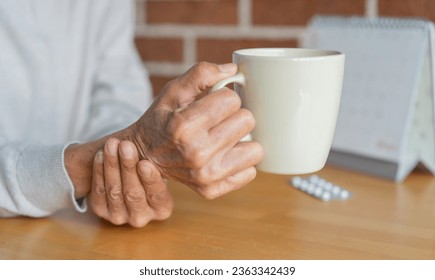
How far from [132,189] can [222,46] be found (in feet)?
2.34

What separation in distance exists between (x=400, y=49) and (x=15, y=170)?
54 cm

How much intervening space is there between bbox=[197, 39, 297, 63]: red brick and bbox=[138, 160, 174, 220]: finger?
0.64 meters

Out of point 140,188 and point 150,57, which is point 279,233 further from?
point 150,57

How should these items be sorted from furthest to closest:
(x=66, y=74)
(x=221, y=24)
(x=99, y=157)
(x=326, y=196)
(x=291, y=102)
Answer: (x=221, y=24) → (x=66, y=74) → (x=326, y=196) → (x=99, y=157) → (x=291, y=102)

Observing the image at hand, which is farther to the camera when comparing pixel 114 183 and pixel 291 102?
pixel 114 183

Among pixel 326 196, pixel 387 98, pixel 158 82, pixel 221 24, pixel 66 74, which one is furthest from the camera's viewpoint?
pixel 158 82

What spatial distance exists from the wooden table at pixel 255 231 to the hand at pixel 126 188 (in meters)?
0.02

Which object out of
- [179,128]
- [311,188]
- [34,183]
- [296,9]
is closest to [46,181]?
[34,183]

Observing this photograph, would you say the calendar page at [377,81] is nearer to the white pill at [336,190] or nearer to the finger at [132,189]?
the white pill at [336,190]

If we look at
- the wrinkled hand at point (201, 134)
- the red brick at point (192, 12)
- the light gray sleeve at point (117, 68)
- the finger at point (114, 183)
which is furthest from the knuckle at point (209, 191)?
the red brick at point (192, 12)

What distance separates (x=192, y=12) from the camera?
1426mm

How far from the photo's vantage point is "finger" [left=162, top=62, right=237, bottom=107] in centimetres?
66

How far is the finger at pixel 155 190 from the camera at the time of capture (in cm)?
71

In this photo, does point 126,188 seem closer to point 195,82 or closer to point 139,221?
point 139,221
